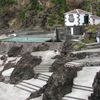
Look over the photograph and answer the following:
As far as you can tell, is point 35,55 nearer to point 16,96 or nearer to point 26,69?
point 26,69

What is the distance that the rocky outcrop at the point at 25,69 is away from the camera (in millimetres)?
35688

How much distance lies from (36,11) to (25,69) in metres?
24.9

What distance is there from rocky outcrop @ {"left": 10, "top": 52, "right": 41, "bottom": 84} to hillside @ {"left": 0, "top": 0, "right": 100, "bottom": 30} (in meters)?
17.1

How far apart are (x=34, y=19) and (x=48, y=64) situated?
24.6m

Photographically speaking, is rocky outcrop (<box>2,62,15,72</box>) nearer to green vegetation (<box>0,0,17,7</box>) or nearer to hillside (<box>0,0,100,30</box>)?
hillside (<box>0,0,100,30</box>)

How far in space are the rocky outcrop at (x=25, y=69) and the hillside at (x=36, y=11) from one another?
17104mm

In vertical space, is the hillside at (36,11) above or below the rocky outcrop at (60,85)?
above

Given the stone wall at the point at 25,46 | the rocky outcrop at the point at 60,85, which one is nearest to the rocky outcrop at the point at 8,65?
the stone wall at the point at 25,46

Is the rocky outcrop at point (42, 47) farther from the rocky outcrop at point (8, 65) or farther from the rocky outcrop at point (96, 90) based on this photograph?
the rocky outcrop at point (96, 90)

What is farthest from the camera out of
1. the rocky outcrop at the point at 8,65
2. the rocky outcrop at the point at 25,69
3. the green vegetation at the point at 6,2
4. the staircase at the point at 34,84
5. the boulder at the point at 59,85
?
the green vegetation at the point at 6,2

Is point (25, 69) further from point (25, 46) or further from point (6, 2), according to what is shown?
point (6, 2)

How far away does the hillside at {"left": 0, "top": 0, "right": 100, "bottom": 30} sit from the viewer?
2232 inches

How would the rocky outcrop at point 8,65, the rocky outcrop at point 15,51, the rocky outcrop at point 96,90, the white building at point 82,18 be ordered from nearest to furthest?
1. the rocky outcrop at point 96,90
2. the rocky outcrop at point 8,65
3. the rocky outcrop at point 15,51
4. the white building at point 82,18

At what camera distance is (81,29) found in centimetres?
4712
